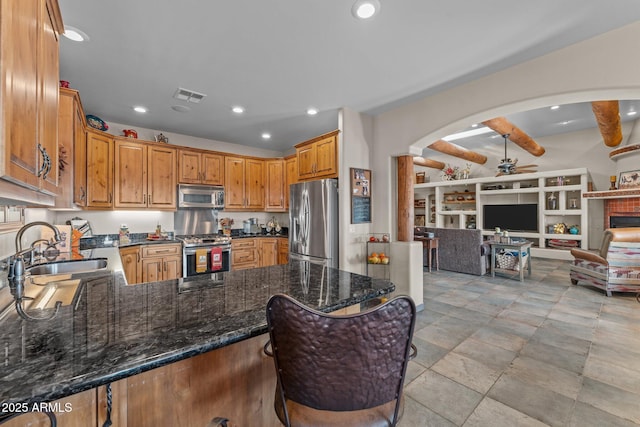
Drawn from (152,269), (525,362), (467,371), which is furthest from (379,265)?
(152,269)

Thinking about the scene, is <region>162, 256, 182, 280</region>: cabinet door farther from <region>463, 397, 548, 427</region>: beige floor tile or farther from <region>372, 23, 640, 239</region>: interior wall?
<region>463, 397, 548, 427</region>: beige floor tile

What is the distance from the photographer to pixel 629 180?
555 centimetres

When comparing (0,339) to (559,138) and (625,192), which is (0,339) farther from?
(559,138)

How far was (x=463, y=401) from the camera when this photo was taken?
1858mm

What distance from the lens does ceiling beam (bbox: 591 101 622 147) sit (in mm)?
3648

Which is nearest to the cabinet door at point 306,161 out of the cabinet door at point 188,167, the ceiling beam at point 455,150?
the cabinet door at point 188,167

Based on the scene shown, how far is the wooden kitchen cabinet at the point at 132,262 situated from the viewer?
345 centimetres

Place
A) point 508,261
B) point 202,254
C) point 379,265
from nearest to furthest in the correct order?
point 379,265
point 202,254
point 508,261

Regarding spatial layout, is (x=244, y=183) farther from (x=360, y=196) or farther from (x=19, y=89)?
(x=19, y=89)

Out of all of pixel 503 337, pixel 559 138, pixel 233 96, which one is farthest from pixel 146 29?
pixel 559 138

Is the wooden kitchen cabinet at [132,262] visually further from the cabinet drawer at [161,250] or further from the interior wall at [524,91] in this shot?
the interior wall at [524,91]

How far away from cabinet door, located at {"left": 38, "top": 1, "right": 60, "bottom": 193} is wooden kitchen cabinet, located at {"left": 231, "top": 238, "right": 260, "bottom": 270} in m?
3.33

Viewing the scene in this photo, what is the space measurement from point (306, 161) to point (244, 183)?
156cm

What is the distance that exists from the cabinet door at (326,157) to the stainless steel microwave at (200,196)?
1.94 m
